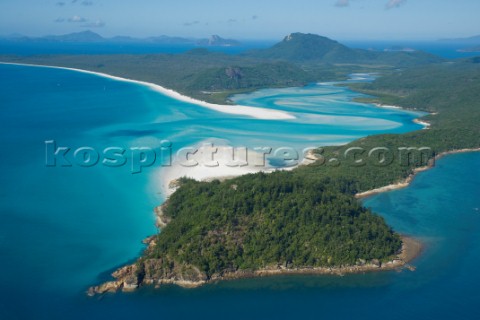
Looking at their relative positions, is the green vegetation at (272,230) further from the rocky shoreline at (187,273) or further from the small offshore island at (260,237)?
the rocky shoreline at (187,273)

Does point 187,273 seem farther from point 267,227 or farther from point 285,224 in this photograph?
point 285,224

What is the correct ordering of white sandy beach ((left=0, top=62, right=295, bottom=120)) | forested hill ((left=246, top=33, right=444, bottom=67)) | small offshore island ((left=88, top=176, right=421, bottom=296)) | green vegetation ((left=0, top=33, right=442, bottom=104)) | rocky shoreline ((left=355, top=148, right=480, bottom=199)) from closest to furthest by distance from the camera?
1. small offshore island ((left=88, top=176, right=421, bottom=296))
2. rocky shoreline ((left=355, top=148, right=480, bottom=199))
3. white sandy beach ((left=0, top=62, right=295, bottom=120))
4. green vegetation ((left=0, top=33, right=442, bottom=104))
5. forested hill ((left=246, top=33, right=444, bottom=67))

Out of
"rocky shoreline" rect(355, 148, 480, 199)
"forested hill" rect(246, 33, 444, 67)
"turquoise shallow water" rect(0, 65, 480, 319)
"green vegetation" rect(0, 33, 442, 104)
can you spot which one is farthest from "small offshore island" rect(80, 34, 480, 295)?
"forested hill" rect(246, 33, 444, 67)

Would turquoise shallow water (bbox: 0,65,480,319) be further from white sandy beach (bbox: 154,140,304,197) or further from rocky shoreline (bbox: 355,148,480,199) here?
white sandy beach (bbox: 154,140,304,197)

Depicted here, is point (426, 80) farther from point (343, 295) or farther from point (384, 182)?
point (343, 295)

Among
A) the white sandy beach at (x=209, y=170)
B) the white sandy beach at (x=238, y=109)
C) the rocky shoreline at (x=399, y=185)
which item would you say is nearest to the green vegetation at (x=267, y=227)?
the rocky shoreline at (x=399, y=185)

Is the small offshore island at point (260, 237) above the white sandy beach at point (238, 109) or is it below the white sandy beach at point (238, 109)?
below

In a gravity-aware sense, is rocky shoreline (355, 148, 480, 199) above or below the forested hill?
below

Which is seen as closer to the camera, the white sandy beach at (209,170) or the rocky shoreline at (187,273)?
the rocky shoreline at (187,273)

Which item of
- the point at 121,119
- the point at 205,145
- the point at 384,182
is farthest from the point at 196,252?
the point at 121,119
